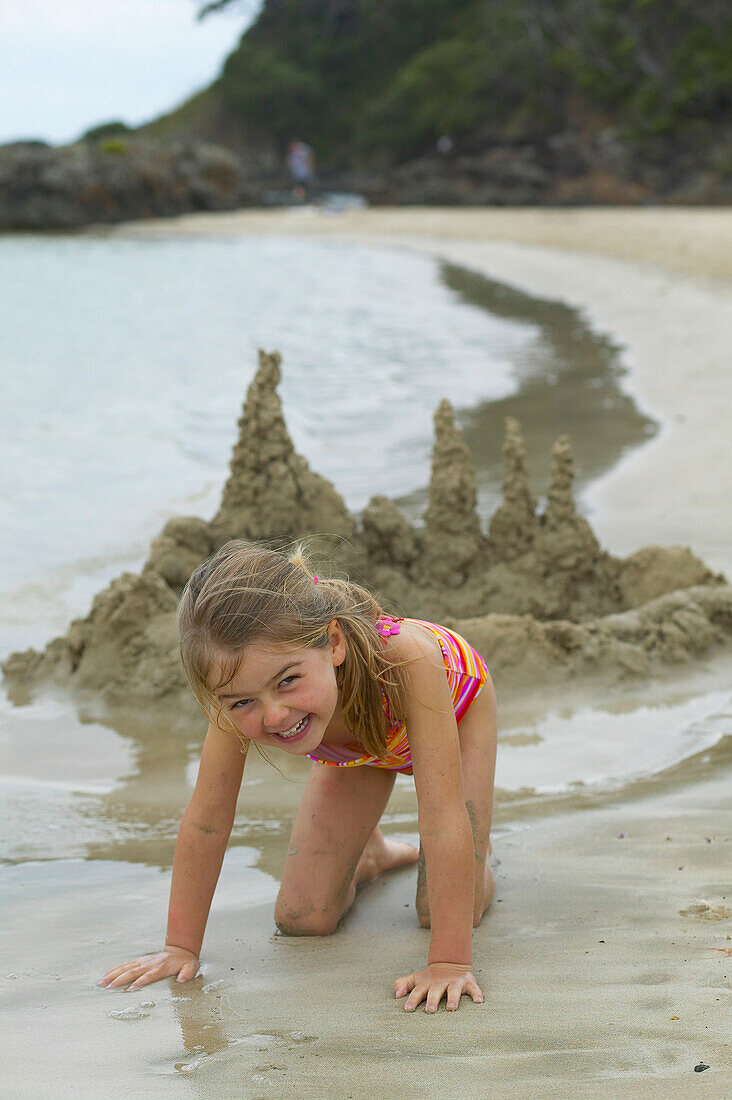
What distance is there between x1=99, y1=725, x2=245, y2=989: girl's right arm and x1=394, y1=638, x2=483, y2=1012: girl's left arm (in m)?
0.37

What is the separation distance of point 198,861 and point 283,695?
0.44 metres

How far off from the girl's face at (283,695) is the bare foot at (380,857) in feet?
1.93

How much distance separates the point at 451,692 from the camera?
231cm

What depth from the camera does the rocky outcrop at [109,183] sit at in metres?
36.2

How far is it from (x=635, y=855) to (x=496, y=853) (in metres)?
0.32

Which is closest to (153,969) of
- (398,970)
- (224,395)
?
(398,970)

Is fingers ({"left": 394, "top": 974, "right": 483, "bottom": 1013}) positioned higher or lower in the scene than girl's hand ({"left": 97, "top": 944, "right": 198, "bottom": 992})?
higher

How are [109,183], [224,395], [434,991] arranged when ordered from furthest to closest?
1. [109,183]
2. [224,395]
3. [434,991]

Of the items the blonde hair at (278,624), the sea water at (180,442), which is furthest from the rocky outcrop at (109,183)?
the blonde hair at (278,624)

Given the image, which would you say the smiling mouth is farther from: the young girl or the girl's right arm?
the girl's right arm

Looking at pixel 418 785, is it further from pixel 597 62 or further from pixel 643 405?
pixel 597 62

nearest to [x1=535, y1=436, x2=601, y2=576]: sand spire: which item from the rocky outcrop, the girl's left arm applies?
the girl's left arm

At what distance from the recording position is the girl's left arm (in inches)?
76.9

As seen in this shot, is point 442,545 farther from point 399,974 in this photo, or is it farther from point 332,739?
point 399,974
